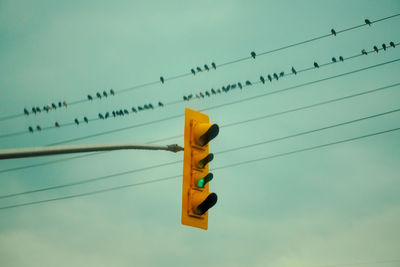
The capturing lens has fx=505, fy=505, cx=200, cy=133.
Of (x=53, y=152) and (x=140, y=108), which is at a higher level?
(x=53, y=152)

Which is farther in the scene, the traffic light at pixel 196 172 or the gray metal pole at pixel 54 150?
the traffic light at pixel 196 172

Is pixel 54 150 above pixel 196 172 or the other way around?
above

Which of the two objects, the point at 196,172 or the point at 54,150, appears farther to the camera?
the point at 196,172

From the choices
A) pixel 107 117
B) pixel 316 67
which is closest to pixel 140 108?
pixel 107 117

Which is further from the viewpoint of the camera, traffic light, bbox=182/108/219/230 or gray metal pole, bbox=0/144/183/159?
traffic light, bbox=182/108/219/230

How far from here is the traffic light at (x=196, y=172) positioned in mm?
7285

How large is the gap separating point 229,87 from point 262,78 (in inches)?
83.7

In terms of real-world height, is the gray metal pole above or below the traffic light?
above

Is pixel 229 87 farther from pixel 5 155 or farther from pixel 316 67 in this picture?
pixel 5 155

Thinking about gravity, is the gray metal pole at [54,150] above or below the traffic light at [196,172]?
above

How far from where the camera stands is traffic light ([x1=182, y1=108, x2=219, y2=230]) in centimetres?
729

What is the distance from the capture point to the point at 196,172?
24.7 ft

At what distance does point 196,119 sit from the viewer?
25.8ft

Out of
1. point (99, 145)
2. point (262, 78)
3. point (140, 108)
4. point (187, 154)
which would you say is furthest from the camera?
point (140, 108)
